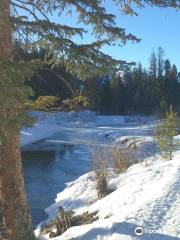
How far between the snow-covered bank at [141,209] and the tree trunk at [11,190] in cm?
82

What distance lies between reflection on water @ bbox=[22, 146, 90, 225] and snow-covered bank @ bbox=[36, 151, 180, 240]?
8.62 feet

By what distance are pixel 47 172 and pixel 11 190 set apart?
13.4 metres

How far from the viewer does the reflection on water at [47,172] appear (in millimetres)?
14617

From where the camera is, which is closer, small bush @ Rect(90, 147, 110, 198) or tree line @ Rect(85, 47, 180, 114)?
small bush @ Rect(90, 147, 110, 198)

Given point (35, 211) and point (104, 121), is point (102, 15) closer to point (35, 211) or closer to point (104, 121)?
point (35, 211)

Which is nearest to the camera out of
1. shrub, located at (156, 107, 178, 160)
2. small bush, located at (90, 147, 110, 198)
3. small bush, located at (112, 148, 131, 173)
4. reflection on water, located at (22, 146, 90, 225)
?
small bush, located at (90, 147, 110, 198)

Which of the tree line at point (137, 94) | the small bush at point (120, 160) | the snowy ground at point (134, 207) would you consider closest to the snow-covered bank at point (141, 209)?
the snowy ground at point (134, 207)

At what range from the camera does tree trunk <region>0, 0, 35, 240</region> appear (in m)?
6.95

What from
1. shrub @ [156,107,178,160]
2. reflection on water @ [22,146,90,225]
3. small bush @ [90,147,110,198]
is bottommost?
reflection on water @ [22,146,90,225]

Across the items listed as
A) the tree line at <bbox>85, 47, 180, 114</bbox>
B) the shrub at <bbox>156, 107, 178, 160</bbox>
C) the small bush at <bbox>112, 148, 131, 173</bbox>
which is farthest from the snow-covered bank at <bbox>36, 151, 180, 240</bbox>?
the tree line at <bbox>85, 47, 180, 114</bbox>

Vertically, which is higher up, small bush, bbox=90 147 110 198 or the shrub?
the shrub

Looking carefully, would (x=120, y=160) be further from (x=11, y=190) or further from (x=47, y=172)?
(x=11, y=190)

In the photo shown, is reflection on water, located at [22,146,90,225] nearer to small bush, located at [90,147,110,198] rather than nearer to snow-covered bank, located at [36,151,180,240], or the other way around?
small bush, located at [90,147,110,198]

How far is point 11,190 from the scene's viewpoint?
710cm
